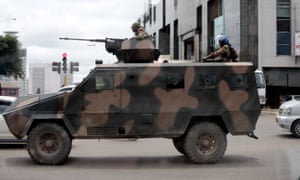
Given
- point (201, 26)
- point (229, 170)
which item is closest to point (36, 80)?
point (201, 26)

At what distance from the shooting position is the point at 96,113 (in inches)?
471

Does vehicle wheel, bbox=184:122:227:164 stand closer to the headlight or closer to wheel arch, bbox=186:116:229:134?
wheel arch, bbox=186:116:229:134

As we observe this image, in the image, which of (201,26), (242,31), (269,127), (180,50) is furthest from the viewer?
(180,50)

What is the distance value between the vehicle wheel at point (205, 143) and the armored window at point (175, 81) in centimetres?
94

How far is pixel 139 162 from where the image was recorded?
41.3 ft

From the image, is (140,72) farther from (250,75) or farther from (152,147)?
(152,147)

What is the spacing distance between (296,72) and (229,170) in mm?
34338

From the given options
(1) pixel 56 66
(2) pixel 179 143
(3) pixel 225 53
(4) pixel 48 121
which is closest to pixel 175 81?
(3) pixel 225 53

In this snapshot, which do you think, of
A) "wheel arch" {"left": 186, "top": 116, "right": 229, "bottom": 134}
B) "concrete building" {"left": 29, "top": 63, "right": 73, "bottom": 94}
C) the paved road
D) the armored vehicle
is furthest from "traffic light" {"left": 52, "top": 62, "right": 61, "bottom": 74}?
"wheel arch" {"left": 186, "top": 116, "right": 229, "bottom": 134}

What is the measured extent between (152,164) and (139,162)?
17.2 inches

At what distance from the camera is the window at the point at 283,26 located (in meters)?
43.4

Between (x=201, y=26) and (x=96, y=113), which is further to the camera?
(x=201, y=26)

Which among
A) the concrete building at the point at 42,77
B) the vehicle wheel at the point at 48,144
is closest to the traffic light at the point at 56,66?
the concrete building at the point at 42,77

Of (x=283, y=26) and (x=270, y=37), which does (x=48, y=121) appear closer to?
(x=270, y=37)
